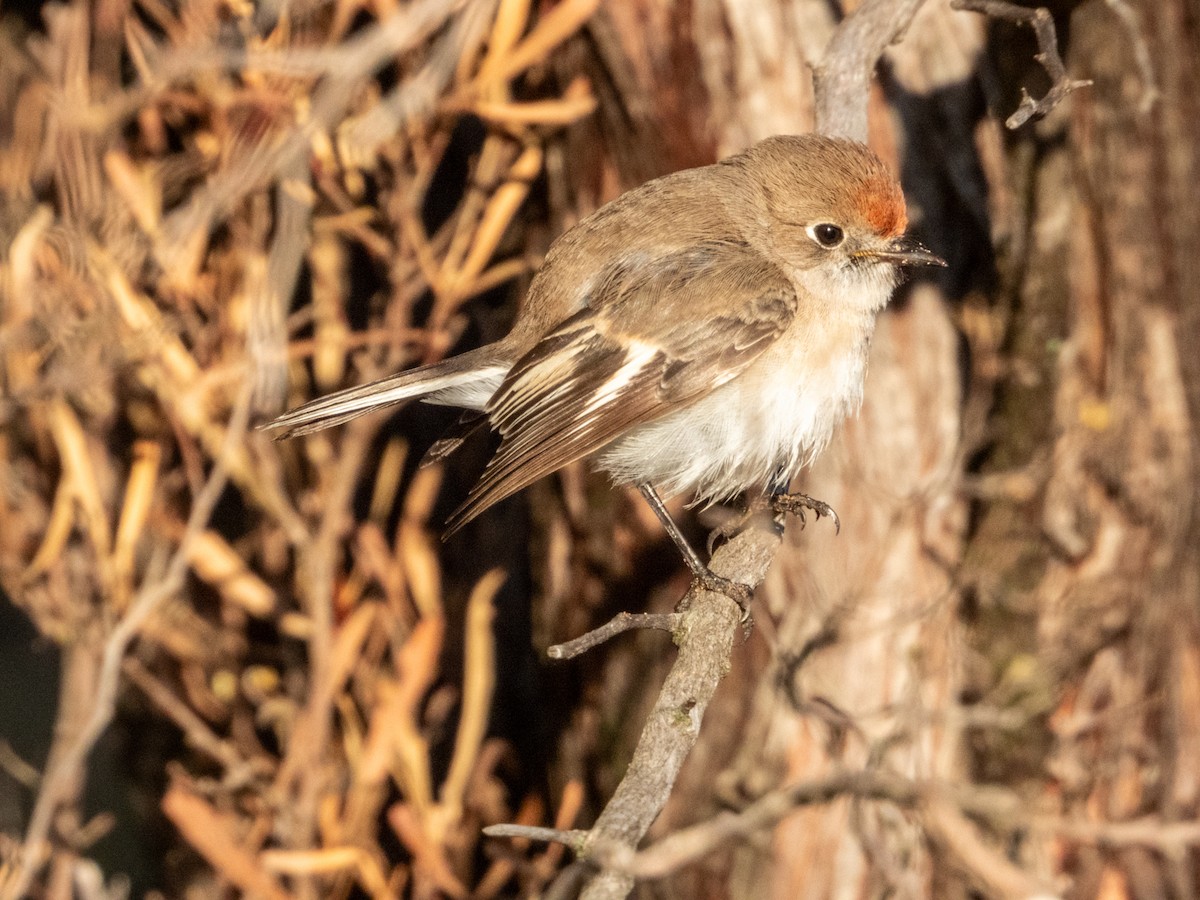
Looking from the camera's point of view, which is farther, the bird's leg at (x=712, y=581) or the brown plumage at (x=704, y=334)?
the brown plumage at (x=704, y=334)

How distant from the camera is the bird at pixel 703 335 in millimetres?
3156

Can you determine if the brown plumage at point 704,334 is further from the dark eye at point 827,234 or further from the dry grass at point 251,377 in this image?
the dry grass at point 251,377

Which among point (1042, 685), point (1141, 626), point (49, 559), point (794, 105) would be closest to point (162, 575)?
point (49, 559)

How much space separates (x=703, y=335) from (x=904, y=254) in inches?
20.9

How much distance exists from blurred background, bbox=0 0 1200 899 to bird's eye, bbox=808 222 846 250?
2.67ft

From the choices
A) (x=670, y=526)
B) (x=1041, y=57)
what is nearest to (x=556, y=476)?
(x=670, y=526)

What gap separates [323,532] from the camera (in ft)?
12.0

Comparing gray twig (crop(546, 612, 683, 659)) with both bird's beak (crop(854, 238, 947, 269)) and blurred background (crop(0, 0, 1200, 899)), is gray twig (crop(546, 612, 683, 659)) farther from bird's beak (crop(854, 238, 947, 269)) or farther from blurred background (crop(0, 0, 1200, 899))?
bird's beak (crop(854, 238, 947, 269))

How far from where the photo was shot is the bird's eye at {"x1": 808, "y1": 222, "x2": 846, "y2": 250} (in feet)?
10.8

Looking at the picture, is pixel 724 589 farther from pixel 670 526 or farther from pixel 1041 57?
pixel 1041 57

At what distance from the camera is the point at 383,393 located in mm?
3158

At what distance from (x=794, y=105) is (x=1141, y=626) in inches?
73.3

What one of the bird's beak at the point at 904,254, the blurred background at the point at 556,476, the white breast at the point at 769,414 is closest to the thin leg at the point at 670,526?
the white breast at the point at 769,414

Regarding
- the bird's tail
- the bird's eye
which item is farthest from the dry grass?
the bird's eye
